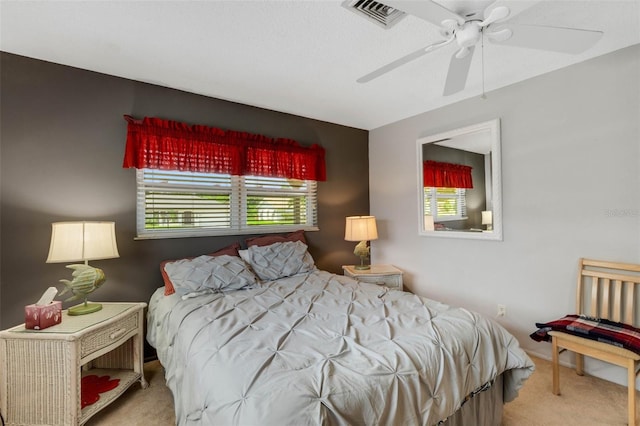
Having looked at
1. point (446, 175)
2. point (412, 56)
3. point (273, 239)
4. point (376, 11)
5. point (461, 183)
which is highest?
point (376, 11)

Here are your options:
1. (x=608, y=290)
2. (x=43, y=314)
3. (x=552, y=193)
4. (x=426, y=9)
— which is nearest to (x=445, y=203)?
(x=552, y=193)

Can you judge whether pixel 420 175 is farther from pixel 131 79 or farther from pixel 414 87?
pixel 131 79

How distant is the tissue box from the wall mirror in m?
3.32

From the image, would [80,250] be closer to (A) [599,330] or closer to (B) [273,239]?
(B) [273,239]

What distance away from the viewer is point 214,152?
2826 mm

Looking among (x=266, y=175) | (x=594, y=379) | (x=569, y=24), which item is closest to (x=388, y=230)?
(x=266, y=175)

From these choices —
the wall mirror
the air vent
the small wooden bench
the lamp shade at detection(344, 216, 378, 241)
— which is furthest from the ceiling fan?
the lamp shade at detection(344, 216, 378, 241)

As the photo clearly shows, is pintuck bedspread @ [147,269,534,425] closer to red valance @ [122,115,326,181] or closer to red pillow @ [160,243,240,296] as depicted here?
red pillow @ [160,243,240,296]

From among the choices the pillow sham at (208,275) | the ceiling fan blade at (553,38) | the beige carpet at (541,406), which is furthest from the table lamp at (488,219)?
the pillow sham at (208,275)

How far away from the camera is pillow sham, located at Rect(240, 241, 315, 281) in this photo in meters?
2.65

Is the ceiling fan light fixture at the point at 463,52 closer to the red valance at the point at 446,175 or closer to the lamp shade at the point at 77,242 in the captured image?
the red valance at the point at 446,175

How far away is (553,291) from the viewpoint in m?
2.44

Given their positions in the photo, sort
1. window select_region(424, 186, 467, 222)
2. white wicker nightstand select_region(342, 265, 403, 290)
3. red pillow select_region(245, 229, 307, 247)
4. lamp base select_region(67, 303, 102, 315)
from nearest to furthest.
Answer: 1. lamp base select_region(67, 303, 102, 315)
2. red pillow select_region(245, 229, 307, 247)
3. window select_region(424, 186, 467, 222)
4. white wicker nightstand select_region(342, 265, 403, 290)

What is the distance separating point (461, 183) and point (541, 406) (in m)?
2.00
